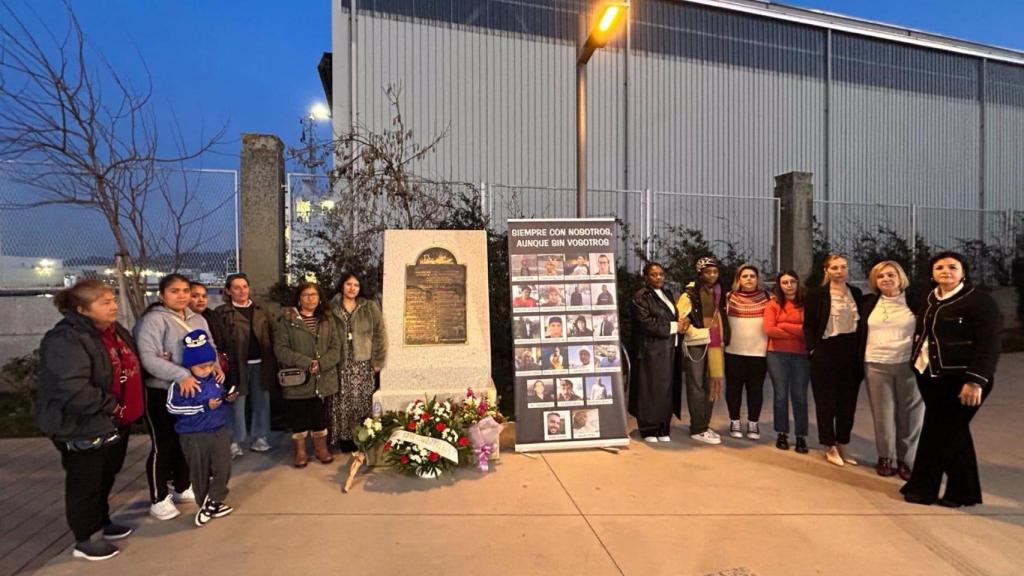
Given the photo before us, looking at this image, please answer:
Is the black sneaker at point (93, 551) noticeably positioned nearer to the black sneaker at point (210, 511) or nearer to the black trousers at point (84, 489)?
the black trousers at point (84, 489)

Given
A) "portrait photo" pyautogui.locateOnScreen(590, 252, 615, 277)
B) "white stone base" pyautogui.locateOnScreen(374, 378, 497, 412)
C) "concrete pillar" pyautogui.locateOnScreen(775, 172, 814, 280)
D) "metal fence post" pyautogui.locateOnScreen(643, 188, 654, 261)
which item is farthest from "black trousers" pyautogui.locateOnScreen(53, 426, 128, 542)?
"concrete pillar" pyautogui.locateOnScreen(775, 172, 814, 280)

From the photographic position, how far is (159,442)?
12.2 feet

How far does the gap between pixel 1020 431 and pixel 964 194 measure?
12.5 m

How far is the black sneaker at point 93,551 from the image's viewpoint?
3.10m

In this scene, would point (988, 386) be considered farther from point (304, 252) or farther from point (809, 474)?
point (304, 252)

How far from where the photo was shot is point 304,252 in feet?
23.7

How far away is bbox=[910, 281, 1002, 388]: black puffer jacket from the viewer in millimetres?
3588

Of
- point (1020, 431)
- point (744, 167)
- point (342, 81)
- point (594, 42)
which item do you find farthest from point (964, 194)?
point (342, 81)

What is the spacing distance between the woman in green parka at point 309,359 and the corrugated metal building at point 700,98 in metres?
6.66

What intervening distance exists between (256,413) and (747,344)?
4.57m

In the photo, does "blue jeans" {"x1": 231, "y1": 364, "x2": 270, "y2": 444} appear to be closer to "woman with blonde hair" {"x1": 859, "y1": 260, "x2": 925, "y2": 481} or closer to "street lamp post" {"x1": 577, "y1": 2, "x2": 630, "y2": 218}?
"street lamp post" {"x1": 577, "y1": 2, "x2": 630, "y2": 218}

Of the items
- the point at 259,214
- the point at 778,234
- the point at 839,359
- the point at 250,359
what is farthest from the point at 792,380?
the point at 259,214

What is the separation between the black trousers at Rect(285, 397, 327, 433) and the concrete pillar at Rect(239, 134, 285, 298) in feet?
9.21

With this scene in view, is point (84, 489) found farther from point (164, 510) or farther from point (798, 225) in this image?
point (798, 225)
